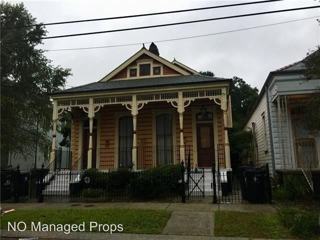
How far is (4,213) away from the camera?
1098cm

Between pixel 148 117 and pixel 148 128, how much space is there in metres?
0.58

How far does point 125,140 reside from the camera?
62.0 feet

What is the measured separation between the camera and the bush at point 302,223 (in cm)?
793

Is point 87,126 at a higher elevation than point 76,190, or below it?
higher

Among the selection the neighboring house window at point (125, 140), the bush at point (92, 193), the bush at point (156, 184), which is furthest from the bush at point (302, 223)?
the neighboring house window at point (125, 140)

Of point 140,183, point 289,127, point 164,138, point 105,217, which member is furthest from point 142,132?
point 105,217

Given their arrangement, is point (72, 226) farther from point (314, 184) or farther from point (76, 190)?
point (314, 184)

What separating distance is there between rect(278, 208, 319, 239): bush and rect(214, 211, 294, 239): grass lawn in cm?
15

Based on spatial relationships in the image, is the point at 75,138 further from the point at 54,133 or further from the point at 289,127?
the point at 289,127

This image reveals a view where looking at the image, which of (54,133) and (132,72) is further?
(132,72)

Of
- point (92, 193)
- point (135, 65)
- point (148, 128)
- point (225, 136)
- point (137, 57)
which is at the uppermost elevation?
point (137, 57)

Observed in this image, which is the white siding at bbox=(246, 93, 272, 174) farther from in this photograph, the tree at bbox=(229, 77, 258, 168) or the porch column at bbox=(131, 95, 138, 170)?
the porch column at bbox=(131, 95, 138, 170)

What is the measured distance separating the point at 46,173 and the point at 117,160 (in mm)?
4003

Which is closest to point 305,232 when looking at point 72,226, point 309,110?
point 309,110
